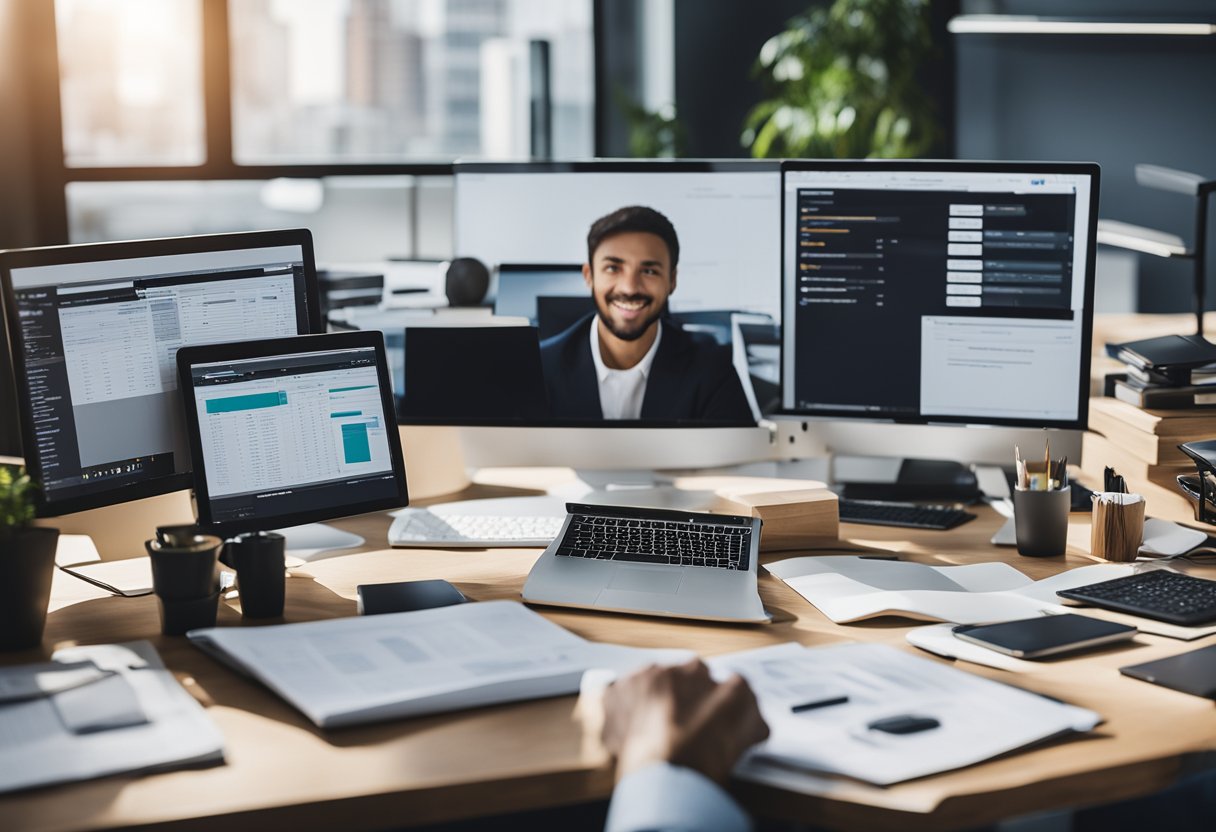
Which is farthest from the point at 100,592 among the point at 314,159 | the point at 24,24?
the point at 314,159

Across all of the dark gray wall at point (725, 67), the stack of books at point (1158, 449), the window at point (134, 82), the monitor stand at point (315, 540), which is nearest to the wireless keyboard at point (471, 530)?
the monitor stand at point (315, 540)

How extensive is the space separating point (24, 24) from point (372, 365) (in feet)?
9.35

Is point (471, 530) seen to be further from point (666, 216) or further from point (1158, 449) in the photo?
point (1158, 449)

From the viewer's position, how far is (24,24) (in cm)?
388

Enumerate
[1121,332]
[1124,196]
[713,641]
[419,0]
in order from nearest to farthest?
[713,641], [1121,332], [1124,196], [419,0]

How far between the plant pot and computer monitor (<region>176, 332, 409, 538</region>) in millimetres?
206

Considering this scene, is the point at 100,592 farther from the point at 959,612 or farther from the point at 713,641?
the point at 959,612

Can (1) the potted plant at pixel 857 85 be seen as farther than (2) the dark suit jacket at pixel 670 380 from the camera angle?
Yes

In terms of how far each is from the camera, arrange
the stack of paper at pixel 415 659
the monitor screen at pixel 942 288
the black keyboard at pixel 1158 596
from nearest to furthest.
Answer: the stack of paper at pixel 415 659
the black keyboard at pixel 1158 596
the monitor screen at pixel 942 288

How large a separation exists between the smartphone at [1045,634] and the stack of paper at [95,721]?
767 millimetres

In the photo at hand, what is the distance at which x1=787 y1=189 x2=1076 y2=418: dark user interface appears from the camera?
178 cm

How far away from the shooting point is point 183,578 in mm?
1400

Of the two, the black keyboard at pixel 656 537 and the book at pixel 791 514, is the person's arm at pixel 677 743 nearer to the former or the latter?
the black keyboard at pixel 656 537

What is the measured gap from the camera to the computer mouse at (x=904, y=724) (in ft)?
3.66
